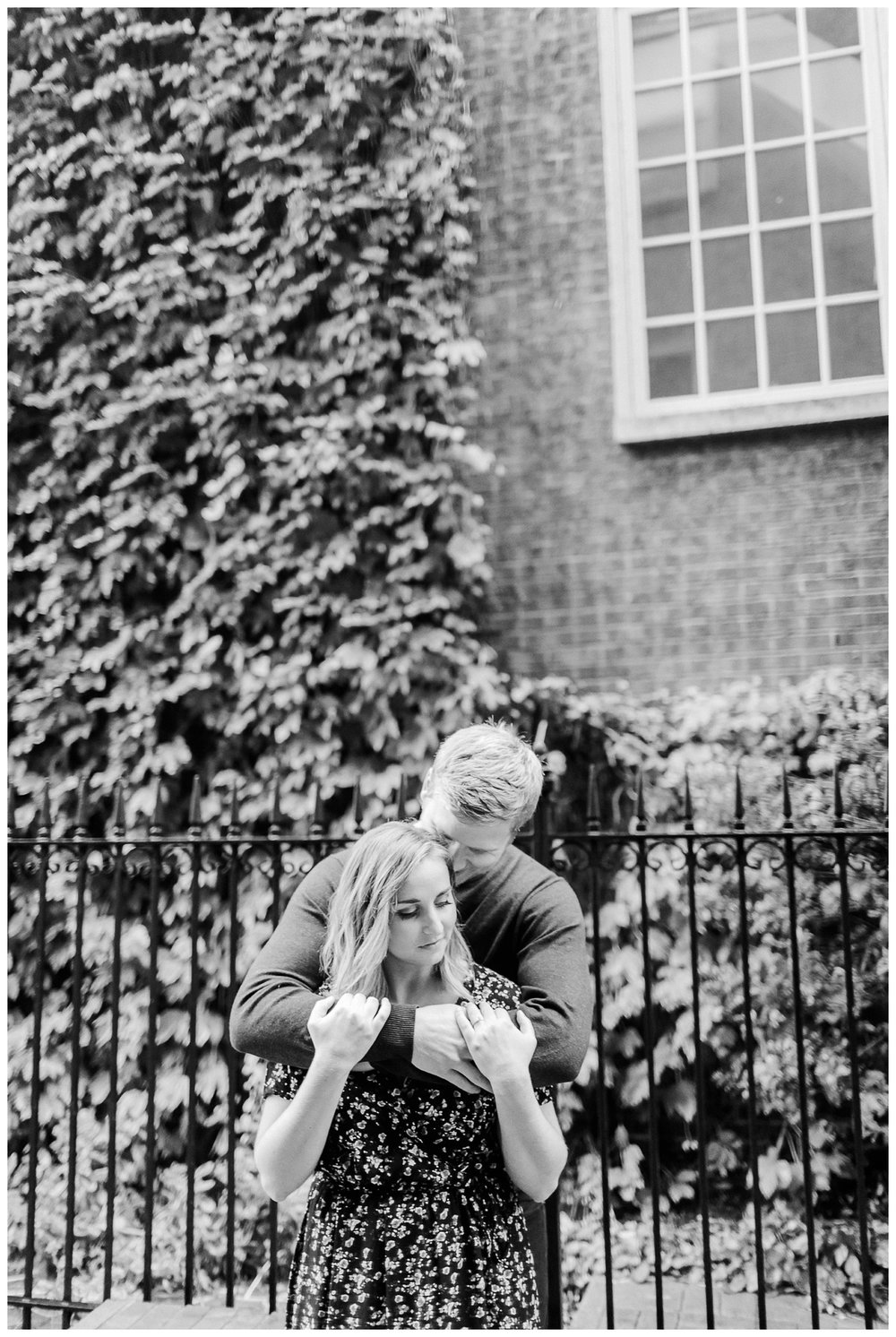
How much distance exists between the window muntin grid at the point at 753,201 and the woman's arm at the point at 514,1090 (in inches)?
192

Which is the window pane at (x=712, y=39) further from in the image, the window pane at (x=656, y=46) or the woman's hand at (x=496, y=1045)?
the woman's hand at (x=496, y=1045)

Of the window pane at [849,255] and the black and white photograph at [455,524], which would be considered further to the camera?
the window pane at [849,255]

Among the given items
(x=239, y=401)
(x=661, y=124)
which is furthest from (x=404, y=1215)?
(x=661, y=124)

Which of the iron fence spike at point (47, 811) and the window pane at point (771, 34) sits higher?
the window pane at point (771, 34)

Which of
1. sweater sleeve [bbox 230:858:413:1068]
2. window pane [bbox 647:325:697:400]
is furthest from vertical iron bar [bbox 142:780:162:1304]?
window pane [bbox 647:325:697:400]

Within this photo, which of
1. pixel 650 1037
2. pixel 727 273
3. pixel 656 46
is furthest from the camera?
pixel 656 46

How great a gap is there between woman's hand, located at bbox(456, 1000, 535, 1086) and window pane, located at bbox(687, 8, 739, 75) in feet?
20.1

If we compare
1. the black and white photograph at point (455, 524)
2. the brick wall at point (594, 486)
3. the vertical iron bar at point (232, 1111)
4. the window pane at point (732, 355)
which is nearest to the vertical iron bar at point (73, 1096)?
the vertical iron bar at point (232, 1111)

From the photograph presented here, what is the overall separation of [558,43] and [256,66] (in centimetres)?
183

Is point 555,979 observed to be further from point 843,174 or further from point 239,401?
point 843,174

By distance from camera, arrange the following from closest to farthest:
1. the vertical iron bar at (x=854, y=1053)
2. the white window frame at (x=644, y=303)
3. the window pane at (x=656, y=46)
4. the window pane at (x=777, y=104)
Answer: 1. the vertical iron bar at (x=854, y=1053)
2. the white window frame at (x=644, y=303)
3. the window pane at (x=777, y=104)
4. the window pane at (x=656, y=46)

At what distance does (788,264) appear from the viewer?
5.85 m

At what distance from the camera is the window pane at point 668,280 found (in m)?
6.01

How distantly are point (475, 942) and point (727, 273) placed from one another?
196 inches
